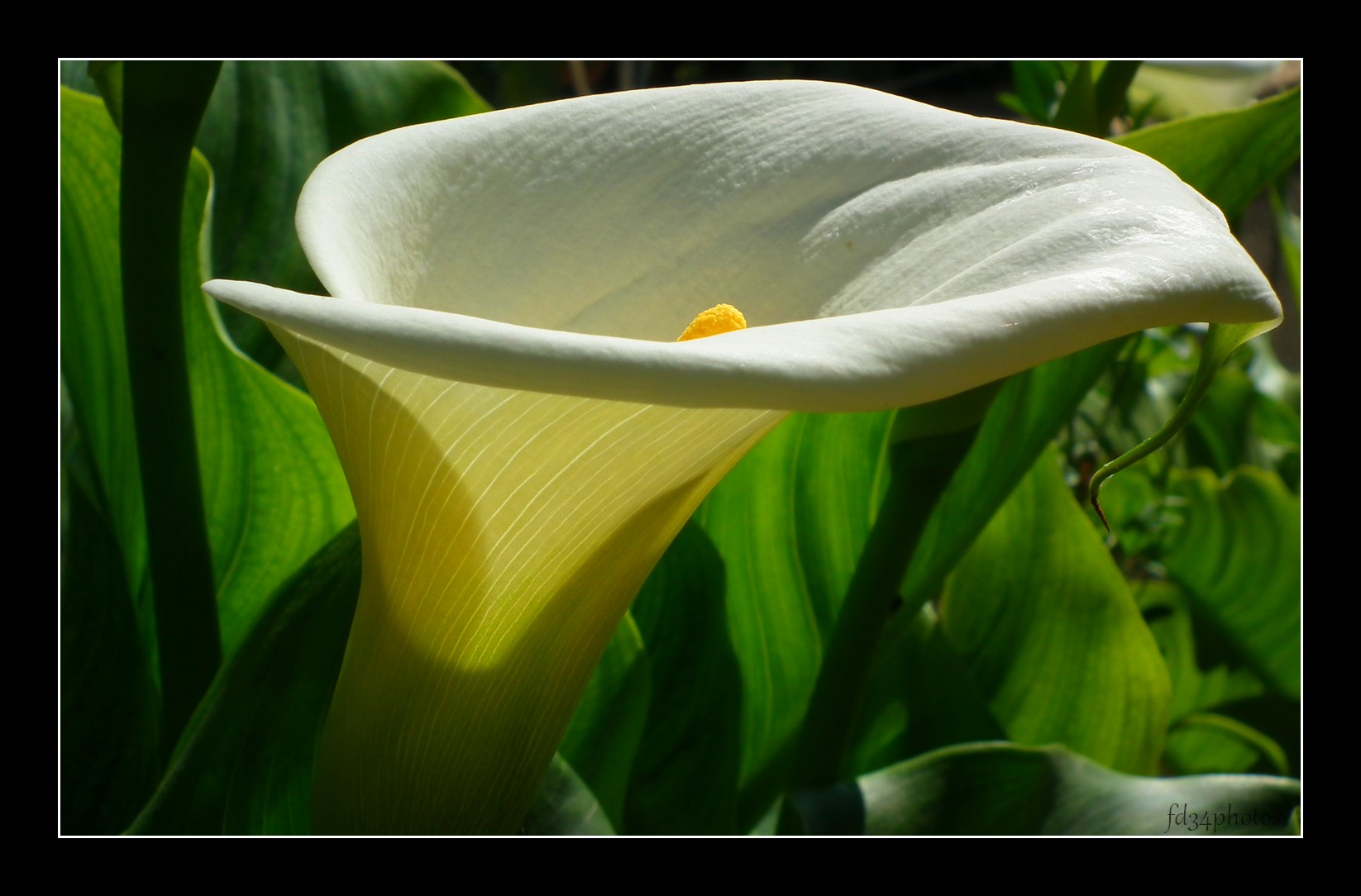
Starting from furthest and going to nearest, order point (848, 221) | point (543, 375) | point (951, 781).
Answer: point (951, 781) → point (848, 221) → point (543, 375)

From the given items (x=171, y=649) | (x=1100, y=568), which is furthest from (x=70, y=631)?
(x=1100, y=568)

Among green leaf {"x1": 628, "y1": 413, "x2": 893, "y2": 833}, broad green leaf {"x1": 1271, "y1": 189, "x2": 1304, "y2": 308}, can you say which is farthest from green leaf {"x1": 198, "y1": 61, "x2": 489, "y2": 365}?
broad green leaf {"x1": 1271, "y1": 189, "x2": 1304, "y2": 308}

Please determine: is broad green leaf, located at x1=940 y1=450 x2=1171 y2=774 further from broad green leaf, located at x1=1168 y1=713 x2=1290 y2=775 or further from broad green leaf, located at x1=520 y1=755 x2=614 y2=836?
broad green leaf, located at x1=520 y1=755 x2=614 y2=836

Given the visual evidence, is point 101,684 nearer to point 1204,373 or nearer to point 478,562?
point 478,562

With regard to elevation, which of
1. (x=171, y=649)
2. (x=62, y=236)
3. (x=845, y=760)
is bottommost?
(x=845, y=760)

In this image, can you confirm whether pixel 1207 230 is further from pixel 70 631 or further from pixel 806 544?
pixel 70 631

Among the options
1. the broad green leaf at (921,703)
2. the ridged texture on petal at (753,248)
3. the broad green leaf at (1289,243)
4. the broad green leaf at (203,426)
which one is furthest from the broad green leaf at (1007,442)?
the broad green leaf at (1289,243)
